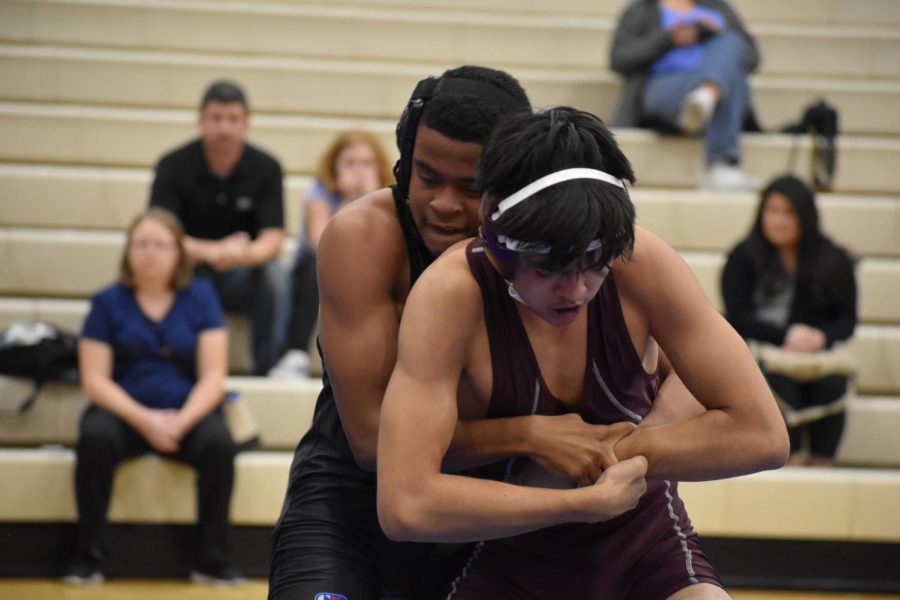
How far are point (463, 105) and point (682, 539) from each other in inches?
33.9

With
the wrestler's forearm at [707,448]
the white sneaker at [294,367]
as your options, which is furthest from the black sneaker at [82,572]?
the wrestler's forearm at [707,448]

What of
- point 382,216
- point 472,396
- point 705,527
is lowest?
point 705,527

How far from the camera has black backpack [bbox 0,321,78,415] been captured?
5.20 metres

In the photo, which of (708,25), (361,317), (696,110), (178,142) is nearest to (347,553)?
(361,317)

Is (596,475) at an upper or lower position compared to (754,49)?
lower

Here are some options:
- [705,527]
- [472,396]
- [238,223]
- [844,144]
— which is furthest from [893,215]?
[472,396]

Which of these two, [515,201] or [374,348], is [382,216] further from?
[515,201]

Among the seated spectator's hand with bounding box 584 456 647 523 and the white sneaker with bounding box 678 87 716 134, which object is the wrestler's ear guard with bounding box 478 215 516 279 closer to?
the seated spectator's hand with bounding box 584 456 647 523

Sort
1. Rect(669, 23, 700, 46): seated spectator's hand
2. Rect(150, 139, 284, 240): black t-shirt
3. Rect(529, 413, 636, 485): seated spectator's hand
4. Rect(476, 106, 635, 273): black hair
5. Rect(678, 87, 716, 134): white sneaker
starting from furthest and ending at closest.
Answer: Rect(669, 23, 700, 46): seated spectator's hand < Rect(678, 87, 716, 134): white sneaker < Rect(150, 139, 284, 240): black t-shirt < Rect(529, 413, 636, 485): seated spectator's hand < Rect(476, 106, 635, 273): black hair

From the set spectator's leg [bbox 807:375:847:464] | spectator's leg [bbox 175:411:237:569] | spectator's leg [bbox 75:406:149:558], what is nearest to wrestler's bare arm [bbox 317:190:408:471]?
spectator's leg [bbox 175:411:237:569]

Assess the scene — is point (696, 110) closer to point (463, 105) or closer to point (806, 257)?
point (806, 257)

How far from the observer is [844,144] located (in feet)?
22.9

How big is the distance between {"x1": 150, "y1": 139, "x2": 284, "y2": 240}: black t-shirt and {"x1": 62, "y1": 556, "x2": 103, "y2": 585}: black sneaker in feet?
4.75

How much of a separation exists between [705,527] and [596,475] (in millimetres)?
2987
